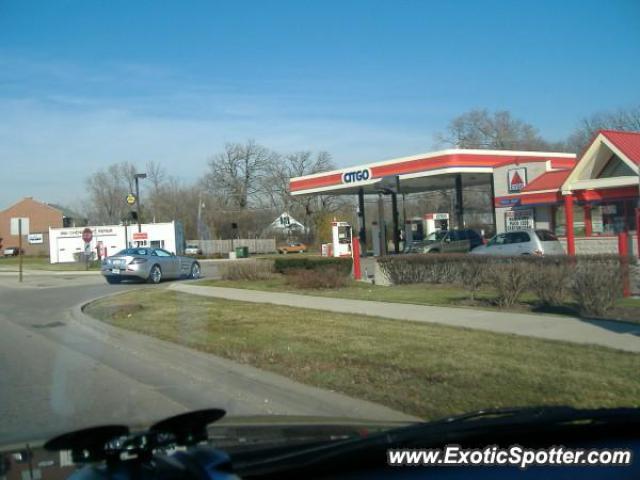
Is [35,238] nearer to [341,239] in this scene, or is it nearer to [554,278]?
[341,239]

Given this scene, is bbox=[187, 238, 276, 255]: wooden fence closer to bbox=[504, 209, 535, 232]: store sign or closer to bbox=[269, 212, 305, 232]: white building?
bbox=[269, 212, 305, 232]: white building

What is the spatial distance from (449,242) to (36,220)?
268 feet

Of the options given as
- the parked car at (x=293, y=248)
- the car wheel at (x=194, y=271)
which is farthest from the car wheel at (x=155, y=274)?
the parked car at (x=293, y=248)

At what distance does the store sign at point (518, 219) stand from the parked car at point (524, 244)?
8.31 meters

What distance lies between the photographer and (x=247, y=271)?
74.3 ft

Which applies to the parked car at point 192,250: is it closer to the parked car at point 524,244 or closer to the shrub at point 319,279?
the parked car at point 524,244

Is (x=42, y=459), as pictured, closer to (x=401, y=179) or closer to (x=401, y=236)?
(x=401, y=179)

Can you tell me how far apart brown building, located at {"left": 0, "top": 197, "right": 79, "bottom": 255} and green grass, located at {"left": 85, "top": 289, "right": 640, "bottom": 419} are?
89.8 m

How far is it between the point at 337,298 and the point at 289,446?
12.7 meters

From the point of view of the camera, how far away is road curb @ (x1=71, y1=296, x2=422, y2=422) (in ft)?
21.2

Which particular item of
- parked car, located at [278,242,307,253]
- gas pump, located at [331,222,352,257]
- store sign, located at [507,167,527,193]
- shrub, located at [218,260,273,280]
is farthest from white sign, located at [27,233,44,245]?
shrub, located at [218,260,273,280]

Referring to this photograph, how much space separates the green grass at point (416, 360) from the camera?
6.59 meters

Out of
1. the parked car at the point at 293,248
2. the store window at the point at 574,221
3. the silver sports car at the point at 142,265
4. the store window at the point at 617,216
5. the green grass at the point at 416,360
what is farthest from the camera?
the parked car at the point at 293,248

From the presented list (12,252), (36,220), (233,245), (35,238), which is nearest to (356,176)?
(233,245)
